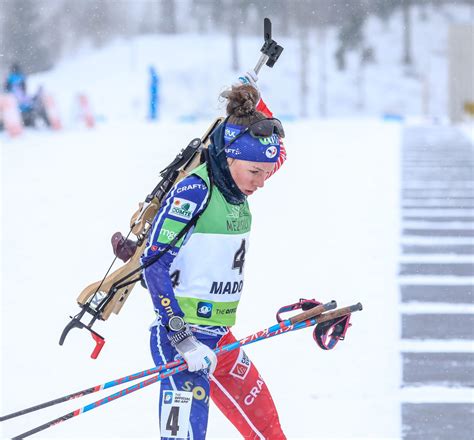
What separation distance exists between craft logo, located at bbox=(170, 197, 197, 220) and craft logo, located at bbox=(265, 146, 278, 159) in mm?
412

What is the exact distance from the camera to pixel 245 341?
4.35 metres

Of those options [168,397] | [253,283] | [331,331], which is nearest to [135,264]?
[168,397]

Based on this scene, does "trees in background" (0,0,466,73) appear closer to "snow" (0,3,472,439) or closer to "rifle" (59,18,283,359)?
"snow" (0,3,472,439)

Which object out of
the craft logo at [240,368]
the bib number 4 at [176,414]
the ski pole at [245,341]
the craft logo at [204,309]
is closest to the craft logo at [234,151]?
the craft logo at [204,309]

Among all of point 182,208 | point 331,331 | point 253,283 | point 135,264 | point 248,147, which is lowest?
point 253,283

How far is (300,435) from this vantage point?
6.14 m

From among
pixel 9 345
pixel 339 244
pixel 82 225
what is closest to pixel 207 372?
pixel 9 345

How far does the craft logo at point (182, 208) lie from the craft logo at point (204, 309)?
0.43 meters

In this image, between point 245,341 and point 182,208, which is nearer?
point 182,208

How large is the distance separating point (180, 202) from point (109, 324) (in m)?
4.77

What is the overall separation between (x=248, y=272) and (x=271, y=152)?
641cm

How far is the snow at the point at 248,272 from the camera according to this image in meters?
6.64

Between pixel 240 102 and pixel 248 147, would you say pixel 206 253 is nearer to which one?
pixel 248 147

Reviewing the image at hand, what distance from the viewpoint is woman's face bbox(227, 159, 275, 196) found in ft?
Answer: 13.8
